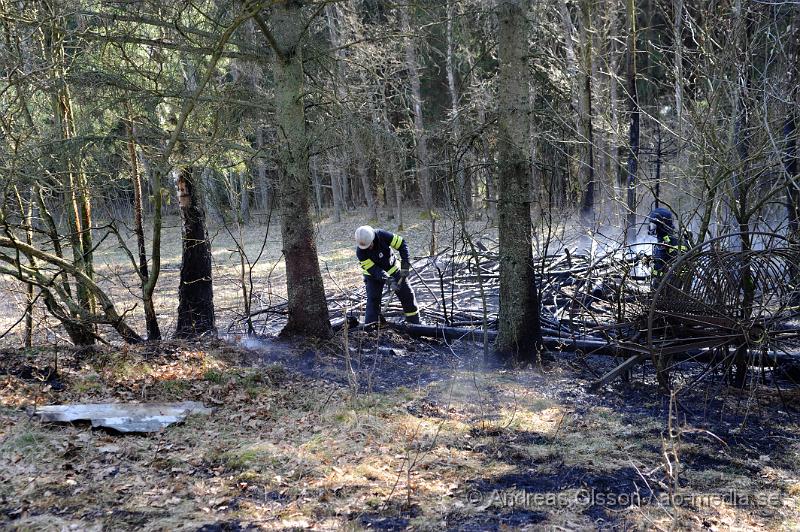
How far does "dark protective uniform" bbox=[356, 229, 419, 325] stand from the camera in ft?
33.3

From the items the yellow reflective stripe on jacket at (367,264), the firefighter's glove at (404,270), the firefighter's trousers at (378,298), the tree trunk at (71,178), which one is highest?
the tree trunk at (71,178)

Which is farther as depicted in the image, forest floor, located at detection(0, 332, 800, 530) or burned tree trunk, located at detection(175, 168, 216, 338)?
burned tree trunk, located at detection(175, 168, 216, 338)

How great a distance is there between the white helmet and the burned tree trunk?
2426mm

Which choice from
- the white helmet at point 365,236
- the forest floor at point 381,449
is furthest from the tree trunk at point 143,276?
the white helmet at point 365,236

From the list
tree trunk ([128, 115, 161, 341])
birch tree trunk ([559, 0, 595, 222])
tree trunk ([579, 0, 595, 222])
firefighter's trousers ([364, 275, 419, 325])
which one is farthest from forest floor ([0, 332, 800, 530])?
birch tree trunk ([559, 0, 595, 222])

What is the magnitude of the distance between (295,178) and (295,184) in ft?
0.27

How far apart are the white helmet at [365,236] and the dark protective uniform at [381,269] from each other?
0.13 metres

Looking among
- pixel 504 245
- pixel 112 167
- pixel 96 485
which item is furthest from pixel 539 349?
pixel 112 167

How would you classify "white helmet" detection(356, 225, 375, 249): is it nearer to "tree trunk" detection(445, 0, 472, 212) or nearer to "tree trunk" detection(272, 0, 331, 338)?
"tree trunk" detection(272, 0, 331, 338)

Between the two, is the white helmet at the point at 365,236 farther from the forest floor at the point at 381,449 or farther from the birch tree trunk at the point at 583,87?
the birch tree trunk at the point at 583,87

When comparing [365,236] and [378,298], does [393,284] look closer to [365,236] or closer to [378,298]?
[378,298]

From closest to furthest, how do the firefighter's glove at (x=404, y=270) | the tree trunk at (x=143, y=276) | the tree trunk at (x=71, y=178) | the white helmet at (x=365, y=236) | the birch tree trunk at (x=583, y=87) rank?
the tree trunk at (x=71, y=178) < the tree trunk at (x=143, y=276) < the white helmet at (x=365, y=236) < the firefighter's glove at (x=404, y=270) < the birch tree trunk at (x=583, y=87)

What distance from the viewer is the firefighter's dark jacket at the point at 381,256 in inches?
400

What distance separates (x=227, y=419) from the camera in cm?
625
